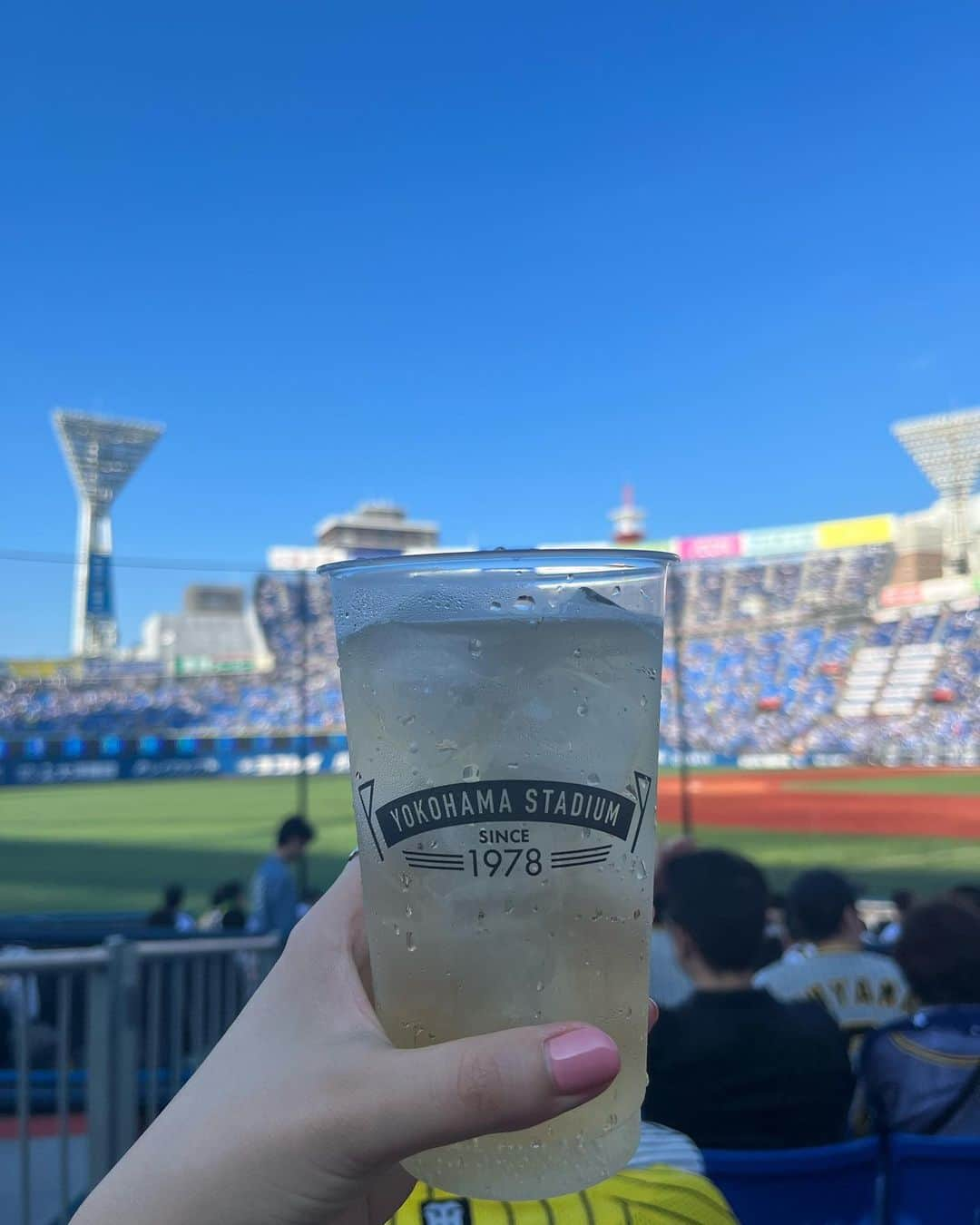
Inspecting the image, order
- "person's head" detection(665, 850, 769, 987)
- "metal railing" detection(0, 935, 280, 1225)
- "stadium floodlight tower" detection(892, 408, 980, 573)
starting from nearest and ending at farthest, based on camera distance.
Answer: "person's head" detection(665, 850, 769, 987) → "metal railing" detection(0, 935, 280, 1225) → "stadium floodlight tower" detection(892, 408, 980, 573)

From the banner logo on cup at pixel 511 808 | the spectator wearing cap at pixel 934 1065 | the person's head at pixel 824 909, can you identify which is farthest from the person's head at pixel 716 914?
the banner logo on cup at pixel 511 808

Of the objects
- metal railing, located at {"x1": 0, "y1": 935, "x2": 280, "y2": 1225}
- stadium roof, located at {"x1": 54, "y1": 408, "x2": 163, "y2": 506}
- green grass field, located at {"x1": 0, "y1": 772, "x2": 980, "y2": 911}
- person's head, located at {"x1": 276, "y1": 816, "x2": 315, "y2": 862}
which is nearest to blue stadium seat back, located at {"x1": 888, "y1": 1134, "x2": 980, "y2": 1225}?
metal railing, located at {"x1": 0, "y1": 935, "x2": 280, "y2": 1225}

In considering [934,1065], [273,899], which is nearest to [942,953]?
[934,1065]

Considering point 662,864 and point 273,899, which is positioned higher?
point 662,864

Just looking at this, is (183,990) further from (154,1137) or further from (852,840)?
(852,840)

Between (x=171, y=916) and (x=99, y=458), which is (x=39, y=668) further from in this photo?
(x=99, y=458)

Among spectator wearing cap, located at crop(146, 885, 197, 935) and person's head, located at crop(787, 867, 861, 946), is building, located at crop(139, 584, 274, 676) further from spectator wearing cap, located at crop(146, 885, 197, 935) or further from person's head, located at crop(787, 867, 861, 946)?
person's head, located at crop(787, 867, 861, 946)

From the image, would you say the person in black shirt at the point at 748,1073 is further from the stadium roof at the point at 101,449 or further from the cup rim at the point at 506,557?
the stadium roof at the point at 101,449
